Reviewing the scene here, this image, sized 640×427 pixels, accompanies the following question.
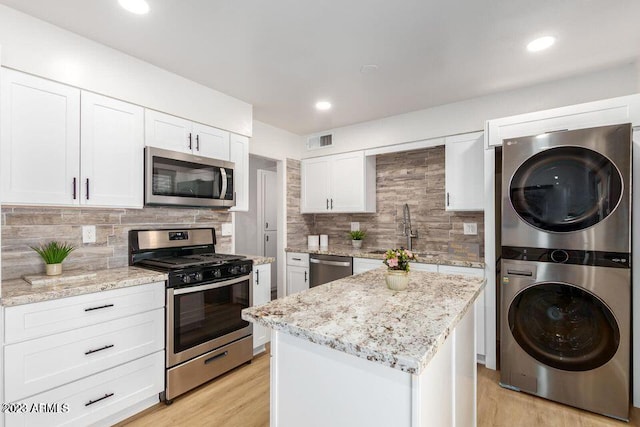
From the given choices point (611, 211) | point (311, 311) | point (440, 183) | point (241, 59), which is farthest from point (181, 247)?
point (611, 211)

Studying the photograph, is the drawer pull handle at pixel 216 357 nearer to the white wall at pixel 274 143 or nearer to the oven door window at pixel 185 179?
the oven door window at pixel 185 179

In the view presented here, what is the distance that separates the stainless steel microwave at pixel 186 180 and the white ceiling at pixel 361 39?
717 mm

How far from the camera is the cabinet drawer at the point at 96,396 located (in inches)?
65.6

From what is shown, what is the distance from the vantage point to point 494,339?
269 centimetres

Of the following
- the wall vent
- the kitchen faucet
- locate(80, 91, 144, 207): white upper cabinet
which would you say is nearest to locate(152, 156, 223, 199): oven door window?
locate(80, 91, 144, 207): white upper cabinet

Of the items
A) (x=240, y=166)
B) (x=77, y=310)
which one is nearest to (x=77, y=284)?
(x=77, y=310)

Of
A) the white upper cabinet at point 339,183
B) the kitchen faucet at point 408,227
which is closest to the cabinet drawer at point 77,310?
the white upper cabinet at point 339,183

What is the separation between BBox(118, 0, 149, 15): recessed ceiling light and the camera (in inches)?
Answer: 67.8

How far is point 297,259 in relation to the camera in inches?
159

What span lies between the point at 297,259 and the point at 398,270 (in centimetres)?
252

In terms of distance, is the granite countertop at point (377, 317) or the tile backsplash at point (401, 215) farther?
the tile backsplash at point (401, 215)

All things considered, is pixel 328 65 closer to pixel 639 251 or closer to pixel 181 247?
pixel 181 247

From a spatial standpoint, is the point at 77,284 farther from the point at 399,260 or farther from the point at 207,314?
the point at 399,260

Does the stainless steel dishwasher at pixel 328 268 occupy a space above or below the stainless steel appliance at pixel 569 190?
below
